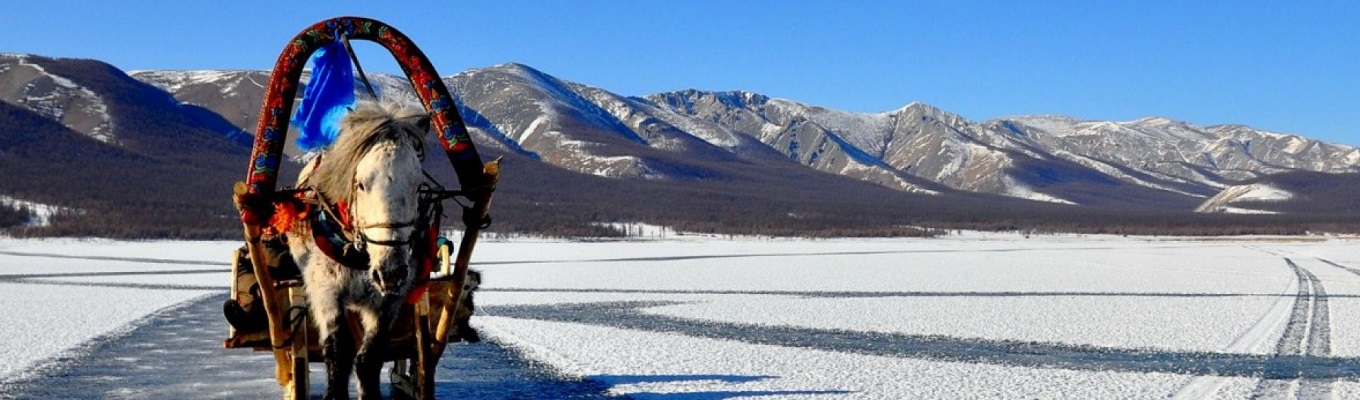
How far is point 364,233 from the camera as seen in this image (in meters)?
5.17

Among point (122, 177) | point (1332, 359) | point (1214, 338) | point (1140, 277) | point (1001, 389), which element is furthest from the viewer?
point (122, 177)

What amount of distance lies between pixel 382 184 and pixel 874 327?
11512mm

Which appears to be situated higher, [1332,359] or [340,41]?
[340,41]

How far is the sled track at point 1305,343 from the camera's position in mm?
9578

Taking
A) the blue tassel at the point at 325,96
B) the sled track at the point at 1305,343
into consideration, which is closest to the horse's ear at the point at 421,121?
the blue tassel at the point at 325,96

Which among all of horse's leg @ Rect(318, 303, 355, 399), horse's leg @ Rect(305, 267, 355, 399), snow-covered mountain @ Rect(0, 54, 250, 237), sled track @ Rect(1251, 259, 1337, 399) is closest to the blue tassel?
horse's leg @ Rect(305, 267, 355, 399)

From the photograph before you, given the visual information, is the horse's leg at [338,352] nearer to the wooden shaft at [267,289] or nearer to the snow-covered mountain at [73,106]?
the wooden shaft at [267,289]

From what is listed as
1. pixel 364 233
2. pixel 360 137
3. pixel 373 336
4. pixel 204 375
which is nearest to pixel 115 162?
pixel 204 375

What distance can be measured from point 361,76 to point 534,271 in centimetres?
2567

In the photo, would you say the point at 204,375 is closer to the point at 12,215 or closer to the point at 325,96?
the point at 325,96

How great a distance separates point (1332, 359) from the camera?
12.1 meters

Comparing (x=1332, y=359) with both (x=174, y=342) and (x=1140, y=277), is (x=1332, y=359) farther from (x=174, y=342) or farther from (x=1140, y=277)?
(x=1140, y=277)

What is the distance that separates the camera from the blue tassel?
254 inches

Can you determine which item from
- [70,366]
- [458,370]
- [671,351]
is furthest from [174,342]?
[671,351]
